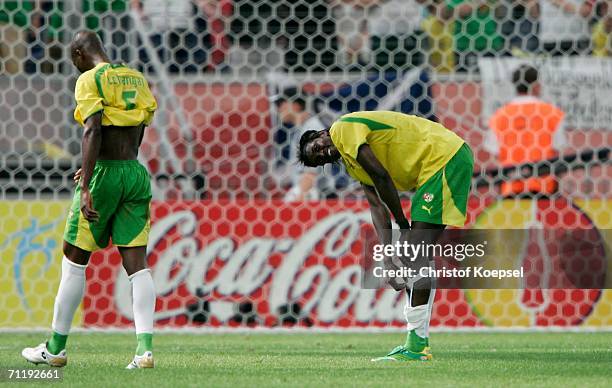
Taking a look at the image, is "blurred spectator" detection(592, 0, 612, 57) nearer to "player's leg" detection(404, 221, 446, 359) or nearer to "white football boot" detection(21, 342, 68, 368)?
"player's leg" detection(404, 221, 446, 359)

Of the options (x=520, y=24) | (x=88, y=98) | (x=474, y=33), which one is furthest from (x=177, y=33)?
(x=88, y=98)

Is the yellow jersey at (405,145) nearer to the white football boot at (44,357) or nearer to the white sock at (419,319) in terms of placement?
the white sock at (419,319)

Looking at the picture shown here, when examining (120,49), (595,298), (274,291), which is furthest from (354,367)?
(120,49)

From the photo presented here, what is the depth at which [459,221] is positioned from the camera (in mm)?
6469

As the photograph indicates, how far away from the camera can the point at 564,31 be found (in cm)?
999

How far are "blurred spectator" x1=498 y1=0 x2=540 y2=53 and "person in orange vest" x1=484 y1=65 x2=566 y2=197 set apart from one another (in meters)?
0.29

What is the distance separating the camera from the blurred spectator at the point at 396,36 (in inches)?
389

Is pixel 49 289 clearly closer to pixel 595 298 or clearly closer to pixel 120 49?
pixel 120 49

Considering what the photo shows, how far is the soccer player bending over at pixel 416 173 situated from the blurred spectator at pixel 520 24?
355 cm

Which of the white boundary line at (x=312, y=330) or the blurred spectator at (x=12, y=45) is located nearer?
the white boundary line at (x=312, y=330)

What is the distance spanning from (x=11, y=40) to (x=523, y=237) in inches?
171

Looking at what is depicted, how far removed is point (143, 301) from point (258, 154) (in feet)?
13.3

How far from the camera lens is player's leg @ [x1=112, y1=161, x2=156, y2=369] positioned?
5926mm

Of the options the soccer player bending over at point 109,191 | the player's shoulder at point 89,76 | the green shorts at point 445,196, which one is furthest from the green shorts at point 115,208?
the green shorts at point 445,196
